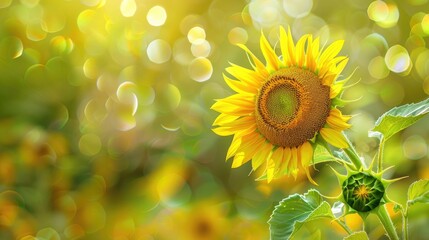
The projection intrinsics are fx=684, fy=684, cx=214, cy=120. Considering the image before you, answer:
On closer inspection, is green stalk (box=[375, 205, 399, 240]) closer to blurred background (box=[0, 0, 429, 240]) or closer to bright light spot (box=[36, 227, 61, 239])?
blurred background (box=[0, 0, 429, 240])

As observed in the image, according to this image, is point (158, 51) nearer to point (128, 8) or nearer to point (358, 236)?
point (128, 8)

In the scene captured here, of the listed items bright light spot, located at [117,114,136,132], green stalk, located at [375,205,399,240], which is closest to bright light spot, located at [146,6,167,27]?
bright light spot, located at [117,114,136,132]

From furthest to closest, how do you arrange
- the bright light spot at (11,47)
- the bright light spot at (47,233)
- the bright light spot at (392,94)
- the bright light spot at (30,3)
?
the bright light spot at (30,3), the bright light spot at (11,47), the bright light spot at (392,94), the bright light spot at (47,233)

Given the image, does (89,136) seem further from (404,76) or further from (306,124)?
(306,124)

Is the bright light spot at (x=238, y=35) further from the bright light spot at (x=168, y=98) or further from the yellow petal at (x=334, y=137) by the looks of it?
the yellow petal at (x=334, y=137)

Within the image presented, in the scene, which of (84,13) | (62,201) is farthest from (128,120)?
(84,13)

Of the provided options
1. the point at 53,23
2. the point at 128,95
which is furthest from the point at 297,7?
the point at 53,23

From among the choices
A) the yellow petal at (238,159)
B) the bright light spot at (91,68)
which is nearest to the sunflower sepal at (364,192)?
the yellow petal at (238,159)
